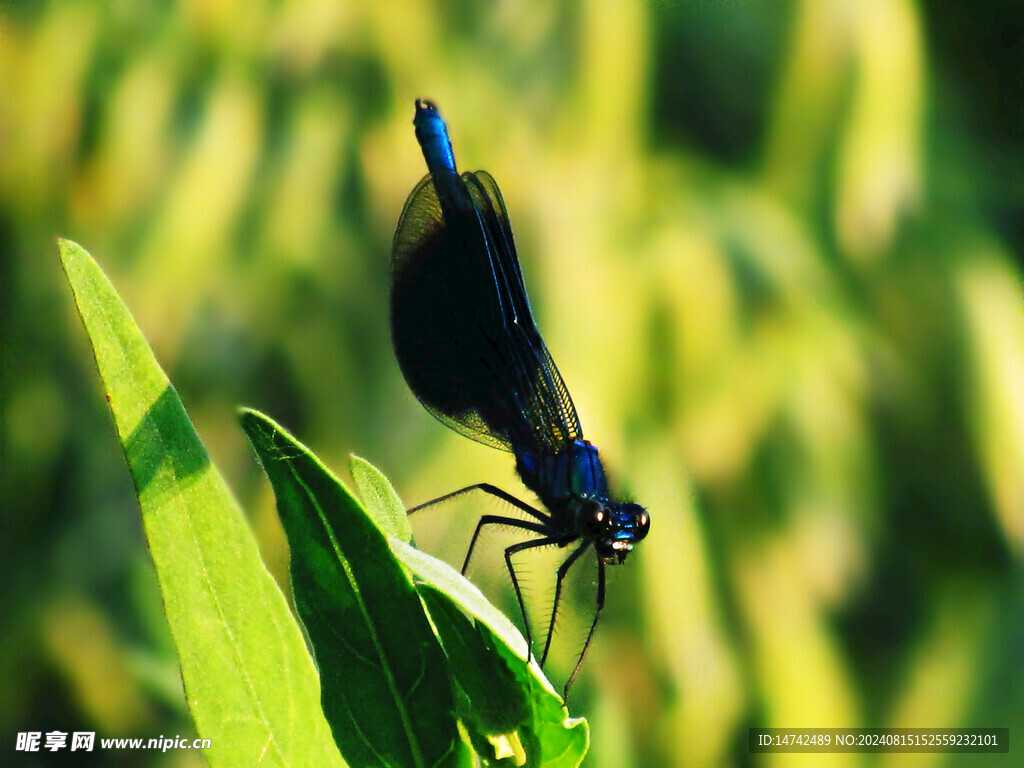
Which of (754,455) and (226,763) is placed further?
(754,455)

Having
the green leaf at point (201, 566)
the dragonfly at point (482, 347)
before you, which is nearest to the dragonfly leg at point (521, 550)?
the dragonfly at point (482, 347)

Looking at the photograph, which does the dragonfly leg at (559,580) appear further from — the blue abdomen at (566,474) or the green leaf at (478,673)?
the green leaf at (478,673)

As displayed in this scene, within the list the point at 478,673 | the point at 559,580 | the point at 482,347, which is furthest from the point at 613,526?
the point at 478,673

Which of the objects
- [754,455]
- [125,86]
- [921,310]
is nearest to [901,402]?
[921,310]

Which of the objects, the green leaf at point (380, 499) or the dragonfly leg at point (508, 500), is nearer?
the green leaf at point (380, 499)

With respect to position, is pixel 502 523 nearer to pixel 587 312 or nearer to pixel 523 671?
pixel 523 671

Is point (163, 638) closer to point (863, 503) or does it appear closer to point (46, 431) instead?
point (46, 431)
